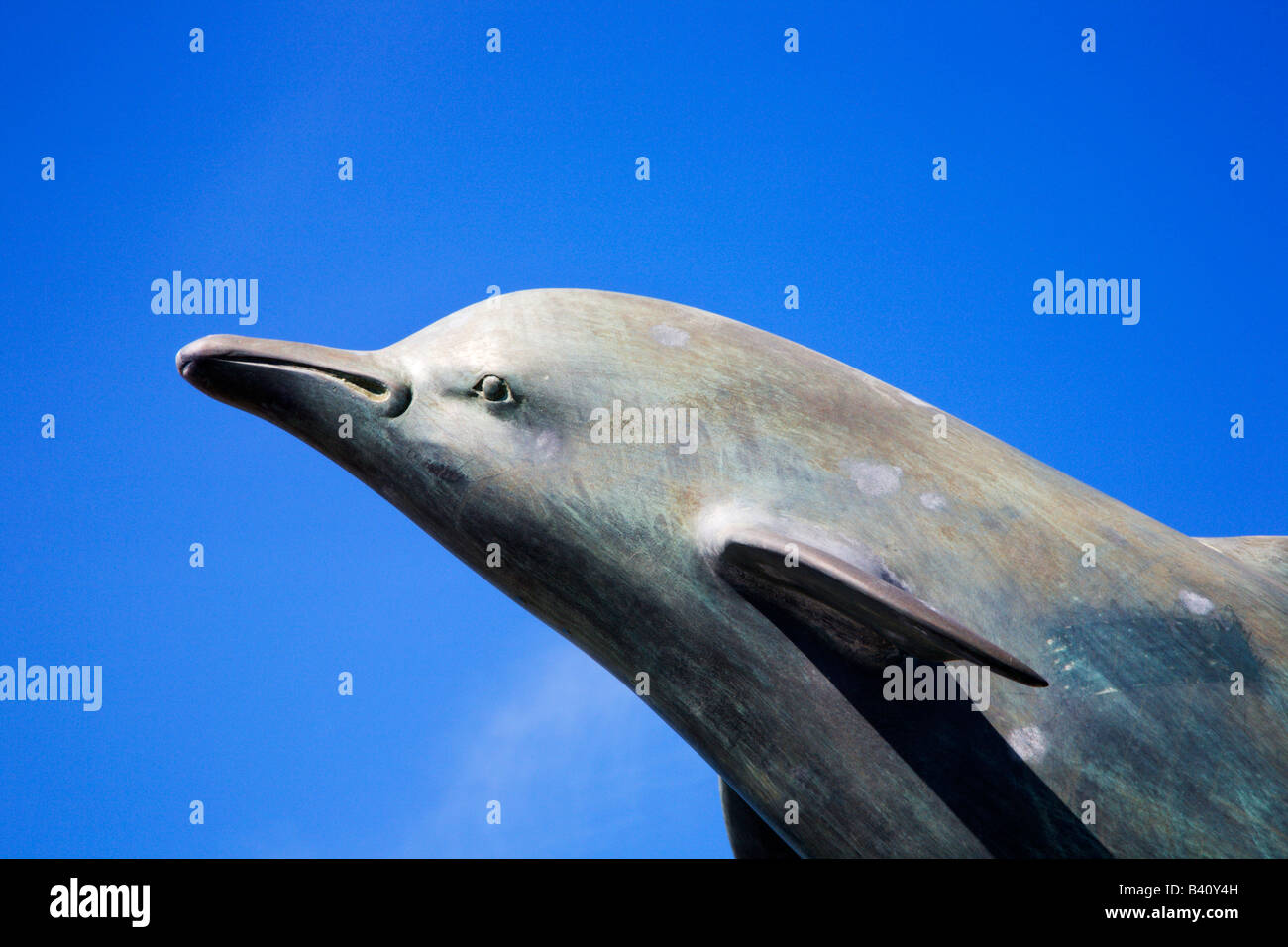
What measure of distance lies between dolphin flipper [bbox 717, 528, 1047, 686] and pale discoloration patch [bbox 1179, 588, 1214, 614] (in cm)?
123

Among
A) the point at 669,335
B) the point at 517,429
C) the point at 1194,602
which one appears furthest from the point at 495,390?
the point at 1194,602

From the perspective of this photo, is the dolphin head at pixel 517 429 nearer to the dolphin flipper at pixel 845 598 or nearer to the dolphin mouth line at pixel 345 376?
the dolphin mouth line at pixel 345 376

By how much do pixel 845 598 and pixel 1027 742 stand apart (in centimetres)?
116

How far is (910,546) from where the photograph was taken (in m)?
5.92

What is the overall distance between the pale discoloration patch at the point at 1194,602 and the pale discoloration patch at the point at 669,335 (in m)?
2.66

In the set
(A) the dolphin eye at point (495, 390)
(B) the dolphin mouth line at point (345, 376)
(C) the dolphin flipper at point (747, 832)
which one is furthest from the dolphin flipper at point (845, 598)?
(B) the dolphin mouth line at point (345, 376)

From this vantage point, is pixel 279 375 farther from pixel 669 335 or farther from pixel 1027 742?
pixel 1027 742

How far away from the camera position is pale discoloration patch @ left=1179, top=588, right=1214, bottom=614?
6.18 m

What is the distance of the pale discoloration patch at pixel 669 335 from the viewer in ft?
21.0

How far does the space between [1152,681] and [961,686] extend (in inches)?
36.8

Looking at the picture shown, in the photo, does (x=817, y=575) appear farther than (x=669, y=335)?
No

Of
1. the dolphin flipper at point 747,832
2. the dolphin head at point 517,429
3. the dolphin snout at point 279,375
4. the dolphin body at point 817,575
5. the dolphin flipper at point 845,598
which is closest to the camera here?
the dolphin flipper at point 845,598

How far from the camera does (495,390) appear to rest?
6215 millimetres

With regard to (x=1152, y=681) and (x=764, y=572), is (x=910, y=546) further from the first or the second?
(x=1152, y=681)
